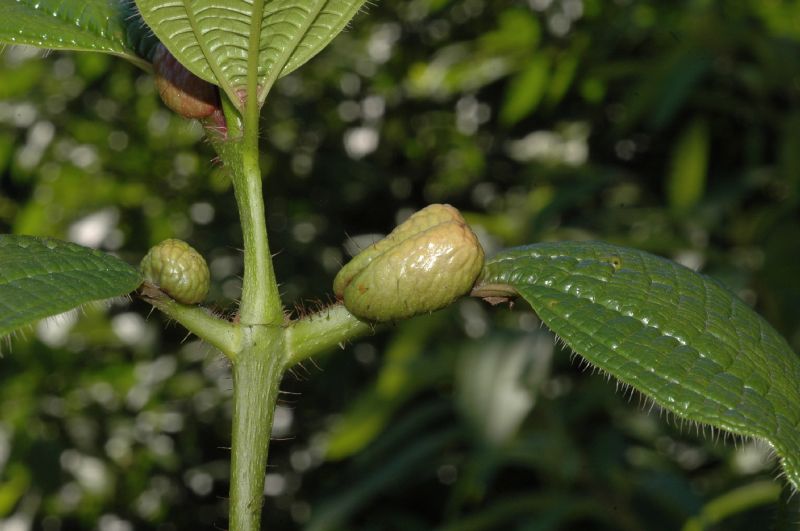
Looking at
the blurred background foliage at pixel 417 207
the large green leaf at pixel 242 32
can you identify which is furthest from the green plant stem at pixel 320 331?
the blurred background foliage at pixel 417 207

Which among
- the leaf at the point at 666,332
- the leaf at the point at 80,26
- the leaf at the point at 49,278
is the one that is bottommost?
the leaf at the point at 666,332

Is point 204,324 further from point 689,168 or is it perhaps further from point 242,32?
point 689,168

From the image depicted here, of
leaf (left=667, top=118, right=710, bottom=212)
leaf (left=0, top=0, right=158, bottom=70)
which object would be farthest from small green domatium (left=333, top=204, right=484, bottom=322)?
leaf (left=667, top=118, right=710, bottom=212)

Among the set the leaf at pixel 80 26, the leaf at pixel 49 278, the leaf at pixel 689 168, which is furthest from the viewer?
the leaf at pixel 689 168

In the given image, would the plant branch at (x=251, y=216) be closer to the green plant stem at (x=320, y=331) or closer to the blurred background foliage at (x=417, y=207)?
the green plant stem at (x=320, y=331)

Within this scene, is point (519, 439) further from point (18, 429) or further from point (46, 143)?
point (46, 143)

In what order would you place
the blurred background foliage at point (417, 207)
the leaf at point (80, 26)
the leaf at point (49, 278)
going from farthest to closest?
the blurred background foliage at point (417, 207)
the leaf at point (80, 26)
the leaf at point (49, 278)
